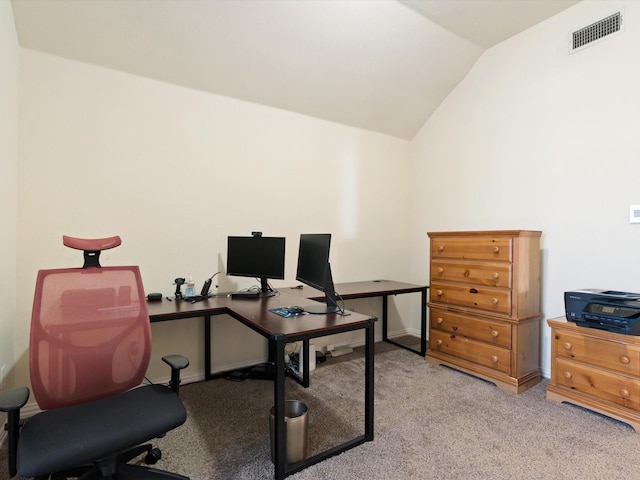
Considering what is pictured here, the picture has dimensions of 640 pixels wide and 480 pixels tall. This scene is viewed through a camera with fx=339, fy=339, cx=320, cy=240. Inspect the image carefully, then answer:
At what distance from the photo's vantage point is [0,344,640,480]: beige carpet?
1.89 meters

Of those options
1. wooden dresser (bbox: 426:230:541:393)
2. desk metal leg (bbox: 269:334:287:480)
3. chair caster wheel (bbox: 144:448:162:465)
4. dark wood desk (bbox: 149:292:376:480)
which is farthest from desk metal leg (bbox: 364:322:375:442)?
wooden dresser (bbox: 426:230:541:393)

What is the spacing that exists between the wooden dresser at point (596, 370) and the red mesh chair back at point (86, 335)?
296 centimetres

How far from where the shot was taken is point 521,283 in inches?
114

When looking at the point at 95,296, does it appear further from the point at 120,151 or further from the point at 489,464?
the point at 489,464

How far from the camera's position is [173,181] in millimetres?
2984

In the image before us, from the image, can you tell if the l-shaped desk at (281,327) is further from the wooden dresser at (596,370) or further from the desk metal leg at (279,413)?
the wooden dresser at (596,370)

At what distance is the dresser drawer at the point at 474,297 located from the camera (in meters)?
2.94

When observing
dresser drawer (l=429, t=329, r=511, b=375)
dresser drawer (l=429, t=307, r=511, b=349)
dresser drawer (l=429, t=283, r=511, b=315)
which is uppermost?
dresser drawer (l=429, t=283, r=511, b=315)

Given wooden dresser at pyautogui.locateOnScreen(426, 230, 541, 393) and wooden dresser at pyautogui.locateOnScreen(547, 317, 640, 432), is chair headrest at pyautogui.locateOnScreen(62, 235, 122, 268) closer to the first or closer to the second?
wooden dresser at pyautogui.locateOnScreen(426, 230, 541, 393)

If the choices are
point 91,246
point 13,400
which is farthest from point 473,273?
point 13,400

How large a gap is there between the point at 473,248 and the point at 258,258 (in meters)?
1.98

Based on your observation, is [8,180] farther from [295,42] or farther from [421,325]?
[421,325]

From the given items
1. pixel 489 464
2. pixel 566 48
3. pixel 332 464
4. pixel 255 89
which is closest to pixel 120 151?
pixel 255 89

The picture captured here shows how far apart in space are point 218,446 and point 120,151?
2338 mm
